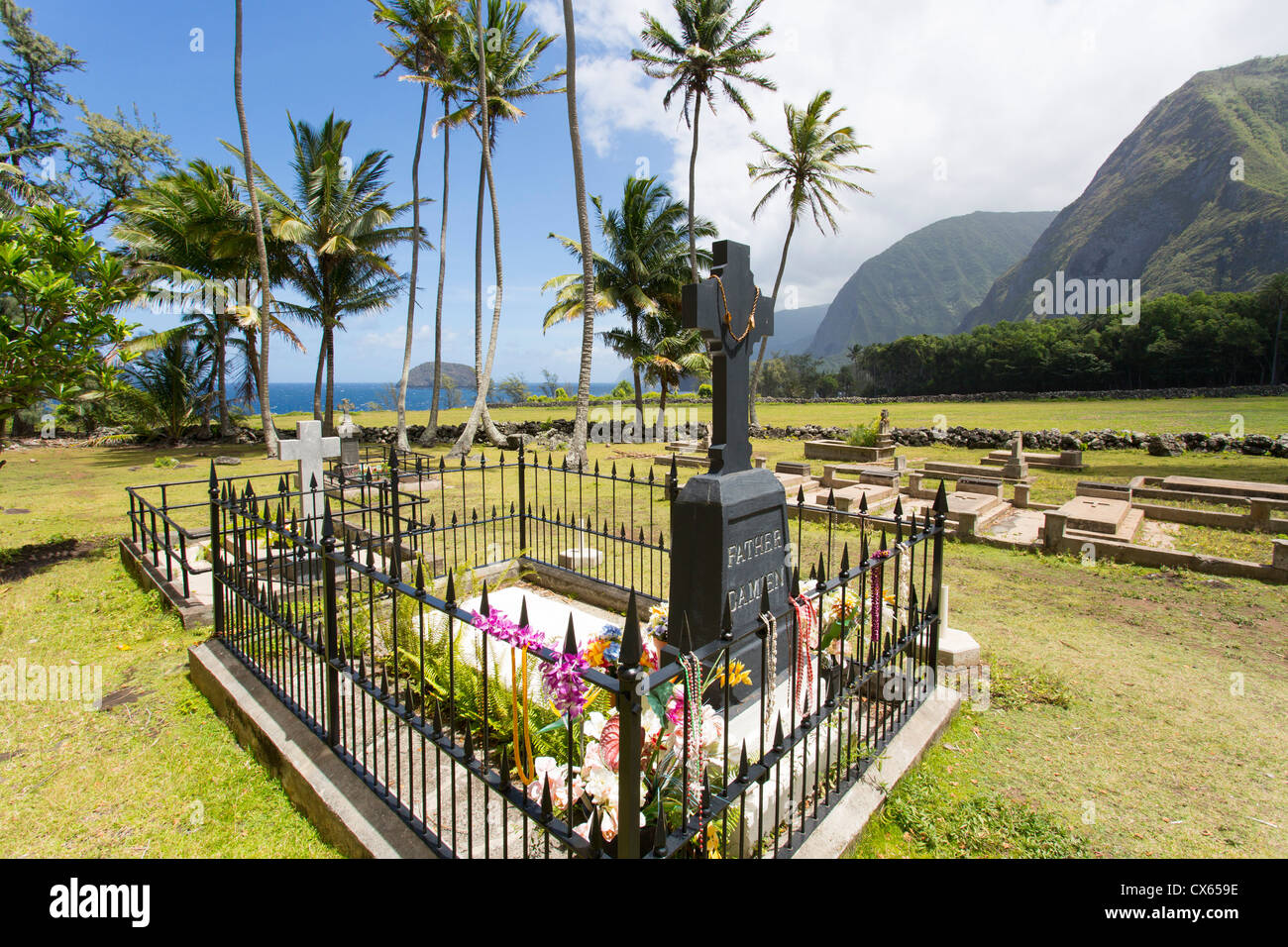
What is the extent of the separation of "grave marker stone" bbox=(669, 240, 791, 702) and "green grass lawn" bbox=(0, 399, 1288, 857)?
4.01 feet

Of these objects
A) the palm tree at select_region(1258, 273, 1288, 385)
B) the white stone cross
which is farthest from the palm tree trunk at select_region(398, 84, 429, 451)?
the palm tree at select_region(1258, 273, 1288, 385)

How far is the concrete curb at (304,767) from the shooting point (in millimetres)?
2486

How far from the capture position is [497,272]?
57.2 ft

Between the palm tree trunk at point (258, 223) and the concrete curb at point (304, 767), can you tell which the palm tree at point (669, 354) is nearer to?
the palm tree trunk at point (258, 223)

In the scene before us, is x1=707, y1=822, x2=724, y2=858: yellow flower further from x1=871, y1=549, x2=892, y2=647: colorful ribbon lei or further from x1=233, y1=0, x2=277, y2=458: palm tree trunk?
x1=233, y1=0, x2=277, y2=458: palm tree trunk

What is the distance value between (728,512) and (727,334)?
3.62ft

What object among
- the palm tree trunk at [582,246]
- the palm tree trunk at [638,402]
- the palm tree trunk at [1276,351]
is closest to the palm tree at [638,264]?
the palm tree trunk at [638,402]

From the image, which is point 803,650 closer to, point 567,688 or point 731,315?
point 567,688

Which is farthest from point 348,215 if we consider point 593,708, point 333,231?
point 593,708

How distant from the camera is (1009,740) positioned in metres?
3.51
